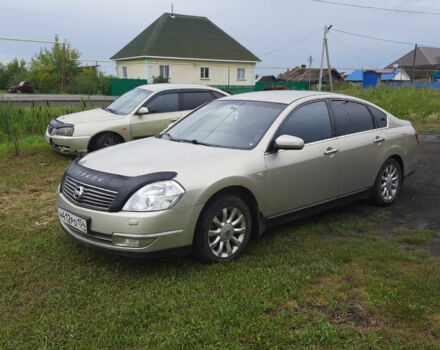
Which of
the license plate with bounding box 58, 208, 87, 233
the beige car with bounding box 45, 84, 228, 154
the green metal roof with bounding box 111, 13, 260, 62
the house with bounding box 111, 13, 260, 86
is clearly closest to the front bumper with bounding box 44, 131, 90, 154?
the beige car with bounding box 45, 84, 228, 154

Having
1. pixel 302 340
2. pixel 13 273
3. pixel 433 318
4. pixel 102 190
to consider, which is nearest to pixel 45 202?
pixel 13 273

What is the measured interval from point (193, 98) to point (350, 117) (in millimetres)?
5039

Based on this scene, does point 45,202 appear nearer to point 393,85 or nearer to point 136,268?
point 136,268

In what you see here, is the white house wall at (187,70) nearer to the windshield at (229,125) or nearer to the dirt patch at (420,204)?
the dirt patch at (420,204)

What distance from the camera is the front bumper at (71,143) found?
9086 millimetres

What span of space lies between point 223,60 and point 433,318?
138 ft

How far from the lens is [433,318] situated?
3.38 meters

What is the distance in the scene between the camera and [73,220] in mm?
4191

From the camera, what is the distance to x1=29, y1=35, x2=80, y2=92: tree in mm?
40719

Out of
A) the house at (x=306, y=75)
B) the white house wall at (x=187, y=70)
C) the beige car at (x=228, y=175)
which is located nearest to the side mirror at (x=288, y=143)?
the beige car at (x=228, y=175)

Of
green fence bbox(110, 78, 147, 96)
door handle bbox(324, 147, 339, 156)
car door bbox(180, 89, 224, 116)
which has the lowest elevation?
door handle bbox(324, 147, 339, 156)

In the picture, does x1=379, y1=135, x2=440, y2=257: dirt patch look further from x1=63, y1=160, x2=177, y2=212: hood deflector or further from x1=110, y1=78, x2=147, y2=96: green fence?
x1=110, y1=78, x2=147, y2=96: green fence

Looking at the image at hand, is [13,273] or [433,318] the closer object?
[433,318]

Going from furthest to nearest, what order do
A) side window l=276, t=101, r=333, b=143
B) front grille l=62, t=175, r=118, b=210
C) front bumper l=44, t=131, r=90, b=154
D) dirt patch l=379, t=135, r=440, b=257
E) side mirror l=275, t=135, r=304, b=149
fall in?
front bumper l=44, t=131, r=90, b=154
dirt patch l=379, t=135, r=440, b=257
side window l=276, t=101, r=333, b=143
side mirror l=275, t=135, r=304, b=149
front grille l=62, t=175, r=118, b=210
